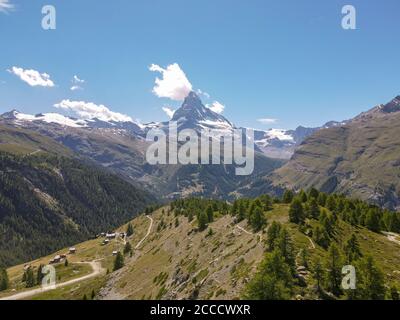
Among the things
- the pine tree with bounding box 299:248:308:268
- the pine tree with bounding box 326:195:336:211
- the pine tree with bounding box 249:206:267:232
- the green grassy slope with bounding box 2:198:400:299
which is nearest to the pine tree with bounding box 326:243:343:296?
the green grassy slope with bounding box 2:198:400:299

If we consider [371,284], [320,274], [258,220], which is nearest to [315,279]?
[320,274]

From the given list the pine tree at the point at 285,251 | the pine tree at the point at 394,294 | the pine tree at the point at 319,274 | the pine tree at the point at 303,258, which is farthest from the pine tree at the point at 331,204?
the pine tree at the point at 394,294

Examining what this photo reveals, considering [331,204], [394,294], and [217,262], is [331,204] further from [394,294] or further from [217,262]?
[394,294]

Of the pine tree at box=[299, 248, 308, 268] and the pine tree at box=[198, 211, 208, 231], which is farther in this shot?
the pine tree at box=[198, 211, 208, 231]

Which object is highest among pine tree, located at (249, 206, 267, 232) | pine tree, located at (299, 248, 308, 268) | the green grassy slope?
pine tree, located at (249, 206, 267, 232)

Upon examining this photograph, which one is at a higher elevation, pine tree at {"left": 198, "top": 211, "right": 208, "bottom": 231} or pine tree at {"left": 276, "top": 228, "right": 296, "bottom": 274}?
pine tree at {"left": 276, "top": 228, "right": 296, "bottom": 274}

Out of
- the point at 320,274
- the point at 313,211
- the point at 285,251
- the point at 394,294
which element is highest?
the point at 313,211

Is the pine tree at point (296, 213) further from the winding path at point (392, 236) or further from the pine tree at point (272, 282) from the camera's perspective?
the pine tree at point (272, 282)

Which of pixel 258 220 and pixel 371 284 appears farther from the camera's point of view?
pixel 258 220

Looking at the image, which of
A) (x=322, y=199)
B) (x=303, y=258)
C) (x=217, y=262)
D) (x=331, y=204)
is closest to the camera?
(x=303, y=258)

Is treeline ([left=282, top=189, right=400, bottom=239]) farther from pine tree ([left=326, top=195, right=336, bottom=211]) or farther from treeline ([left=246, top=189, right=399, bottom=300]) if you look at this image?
treeline ([left=246, top=189, right=399, bottom=300])

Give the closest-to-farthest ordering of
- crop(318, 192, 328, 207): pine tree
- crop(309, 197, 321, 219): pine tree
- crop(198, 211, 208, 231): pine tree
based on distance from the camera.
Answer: crop(309, 197, 321, 219): pine tree → crop(318, 192, 328, 207): pine tree → crop(198, 211, 208, 231): pine tree
